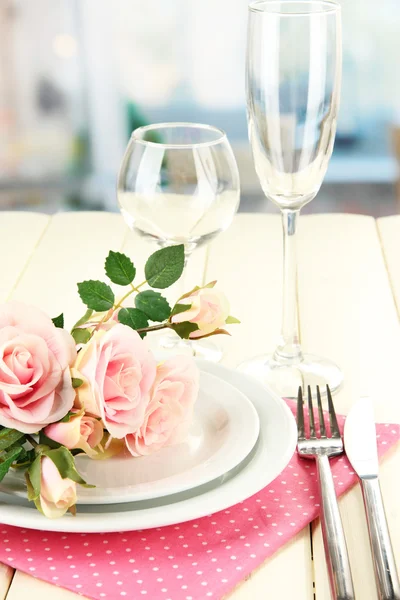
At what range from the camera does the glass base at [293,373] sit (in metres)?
0.83

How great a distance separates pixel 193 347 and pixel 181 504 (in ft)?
1.24

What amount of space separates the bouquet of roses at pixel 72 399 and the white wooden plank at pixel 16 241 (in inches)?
19.6

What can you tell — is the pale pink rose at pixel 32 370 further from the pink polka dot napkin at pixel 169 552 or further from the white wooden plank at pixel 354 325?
the white wooden plank at pixel 354 325

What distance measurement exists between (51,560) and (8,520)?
0.12 ft

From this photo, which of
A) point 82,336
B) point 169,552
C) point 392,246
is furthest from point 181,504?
→ point 392,246

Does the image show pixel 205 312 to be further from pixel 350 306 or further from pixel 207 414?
pixel 350 306

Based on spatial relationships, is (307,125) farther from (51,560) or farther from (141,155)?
(51,560)

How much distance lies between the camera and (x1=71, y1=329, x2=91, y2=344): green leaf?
0.62 metres

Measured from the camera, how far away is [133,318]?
65 centimetres

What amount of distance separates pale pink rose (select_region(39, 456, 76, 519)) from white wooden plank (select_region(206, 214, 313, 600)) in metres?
0.12

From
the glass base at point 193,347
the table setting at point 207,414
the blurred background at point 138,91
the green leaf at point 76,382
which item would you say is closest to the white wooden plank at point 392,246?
the table setting at point 207,414

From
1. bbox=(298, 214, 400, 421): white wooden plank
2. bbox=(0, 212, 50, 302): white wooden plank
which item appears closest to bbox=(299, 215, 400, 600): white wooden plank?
bbox=(298, 214, 400, 421): white wooden plank

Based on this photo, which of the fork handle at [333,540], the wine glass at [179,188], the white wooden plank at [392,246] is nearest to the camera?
the fork handle at [333,540]

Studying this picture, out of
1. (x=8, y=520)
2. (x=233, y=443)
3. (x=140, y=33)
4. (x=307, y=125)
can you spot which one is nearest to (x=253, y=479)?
(x=233, y=443)
